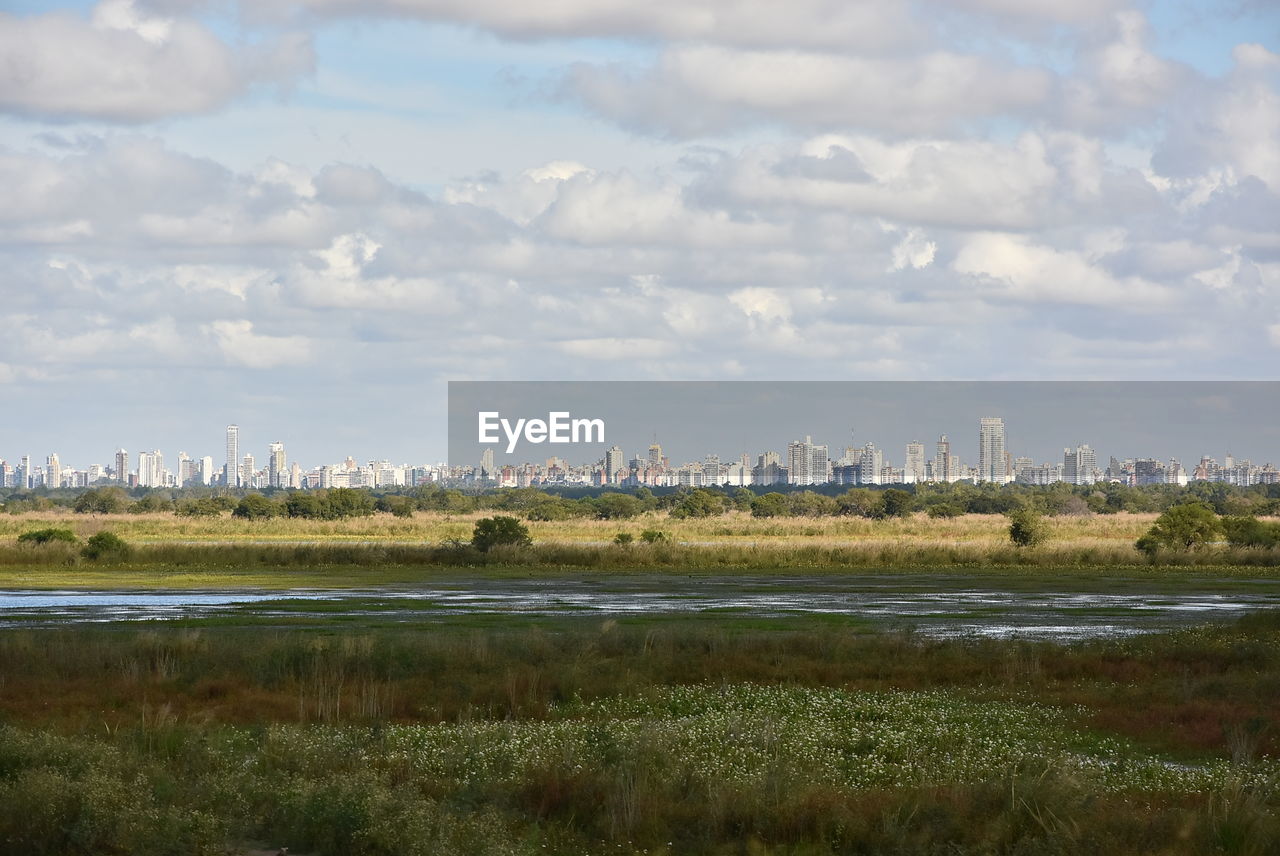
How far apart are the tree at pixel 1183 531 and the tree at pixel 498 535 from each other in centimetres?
3134

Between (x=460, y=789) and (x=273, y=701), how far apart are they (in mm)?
10141

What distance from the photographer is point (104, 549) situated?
72875 millimetres

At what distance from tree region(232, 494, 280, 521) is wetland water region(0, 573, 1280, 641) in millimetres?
76407

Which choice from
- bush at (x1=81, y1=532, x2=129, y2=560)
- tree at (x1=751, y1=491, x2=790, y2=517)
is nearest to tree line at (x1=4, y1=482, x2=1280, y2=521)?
tree at (x1=751, y1=491, x2=790, y2=517)

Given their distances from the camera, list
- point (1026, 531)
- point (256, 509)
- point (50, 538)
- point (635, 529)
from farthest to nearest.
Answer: point (256, 509) → point (635, 529) → point (1026, 531) → point (50, 538)

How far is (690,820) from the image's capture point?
17109 mm

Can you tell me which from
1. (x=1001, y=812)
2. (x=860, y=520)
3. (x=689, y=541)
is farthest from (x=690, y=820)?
(x=860, y=520)

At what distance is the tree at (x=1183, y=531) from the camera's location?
77.2m

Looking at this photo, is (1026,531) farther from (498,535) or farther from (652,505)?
(652,505)

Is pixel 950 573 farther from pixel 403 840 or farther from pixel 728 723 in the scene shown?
pixel 403 840

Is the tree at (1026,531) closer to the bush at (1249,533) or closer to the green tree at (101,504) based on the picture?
the bush at (1249,533)

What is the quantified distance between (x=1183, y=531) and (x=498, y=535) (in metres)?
35.5

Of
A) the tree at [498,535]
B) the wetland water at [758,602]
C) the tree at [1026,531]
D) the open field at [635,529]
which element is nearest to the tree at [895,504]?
the open field at [635,529]

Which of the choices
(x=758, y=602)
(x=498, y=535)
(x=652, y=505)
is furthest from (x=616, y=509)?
(x=758, y=602)
